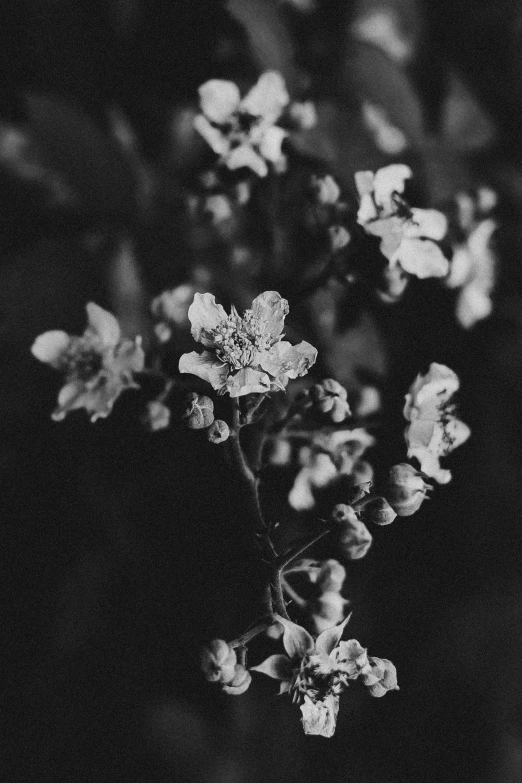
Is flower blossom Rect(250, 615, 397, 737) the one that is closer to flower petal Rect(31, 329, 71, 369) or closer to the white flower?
flower petal Rect(31, 329, 71, 369)

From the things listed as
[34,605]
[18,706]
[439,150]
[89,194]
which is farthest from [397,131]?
[18,706]

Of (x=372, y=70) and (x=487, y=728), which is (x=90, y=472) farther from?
(x=487, y=728)

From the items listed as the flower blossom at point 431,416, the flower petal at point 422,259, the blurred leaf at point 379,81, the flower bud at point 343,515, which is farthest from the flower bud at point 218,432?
the blurred leaf at point 379,81

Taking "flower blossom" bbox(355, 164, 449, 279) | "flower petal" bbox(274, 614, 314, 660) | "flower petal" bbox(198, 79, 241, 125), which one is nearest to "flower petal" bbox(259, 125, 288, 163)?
"flower petal" bbox(198, 79, 241, 125)

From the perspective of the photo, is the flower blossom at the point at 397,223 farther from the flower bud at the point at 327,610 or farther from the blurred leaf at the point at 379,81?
the flower bud at the point at 327,610

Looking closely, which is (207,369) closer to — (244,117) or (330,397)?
(330,397)

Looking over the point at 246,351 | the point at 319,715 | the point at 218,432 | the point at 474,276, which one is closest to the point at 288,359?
the point at 246,351
